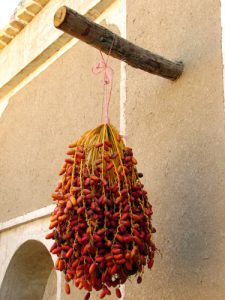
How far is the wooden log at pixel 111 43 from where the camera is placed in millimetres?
2256

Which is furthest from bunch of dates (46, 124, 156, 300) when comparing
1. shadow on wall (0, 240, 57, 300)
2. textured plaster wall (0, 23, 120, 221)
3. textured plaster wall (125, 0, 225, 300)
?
shadow on wall (0, 240, 57, 300)

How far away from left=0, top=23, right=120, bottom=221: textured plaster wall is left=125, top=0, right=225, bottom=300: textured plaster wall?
1.60 feet

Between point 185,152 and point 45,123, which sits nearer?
point 185,152

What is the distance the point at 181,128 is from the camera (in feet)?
8.97

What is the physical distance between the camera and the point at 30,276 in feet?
14.9

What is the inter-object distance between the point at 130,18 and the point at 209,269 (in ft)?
5.92

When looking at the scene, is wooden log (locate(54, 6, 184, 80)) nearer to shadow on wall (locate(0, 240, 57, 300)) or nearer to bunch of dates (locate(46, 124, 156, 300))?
bunch of dates (locate(46, 124, 156, 300))

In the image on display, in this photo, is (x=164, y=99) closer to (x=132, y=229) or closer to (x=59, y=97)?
(x=132, y=229)

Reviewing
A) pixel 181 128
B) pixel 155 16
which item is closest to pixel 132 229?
pixel 181 128

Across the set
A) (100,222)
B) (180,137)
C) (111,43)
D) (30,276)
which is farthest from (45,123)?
(100,222)

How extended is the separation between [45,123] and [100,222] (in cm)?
239

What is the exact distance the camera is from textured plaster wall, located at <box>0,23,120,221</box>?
12.5ft

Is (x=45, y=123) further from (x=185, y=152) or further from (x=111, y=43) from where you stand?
(x=111, y=43)

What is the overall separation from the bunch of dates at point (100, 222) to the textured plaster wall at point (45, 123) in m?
1.20
